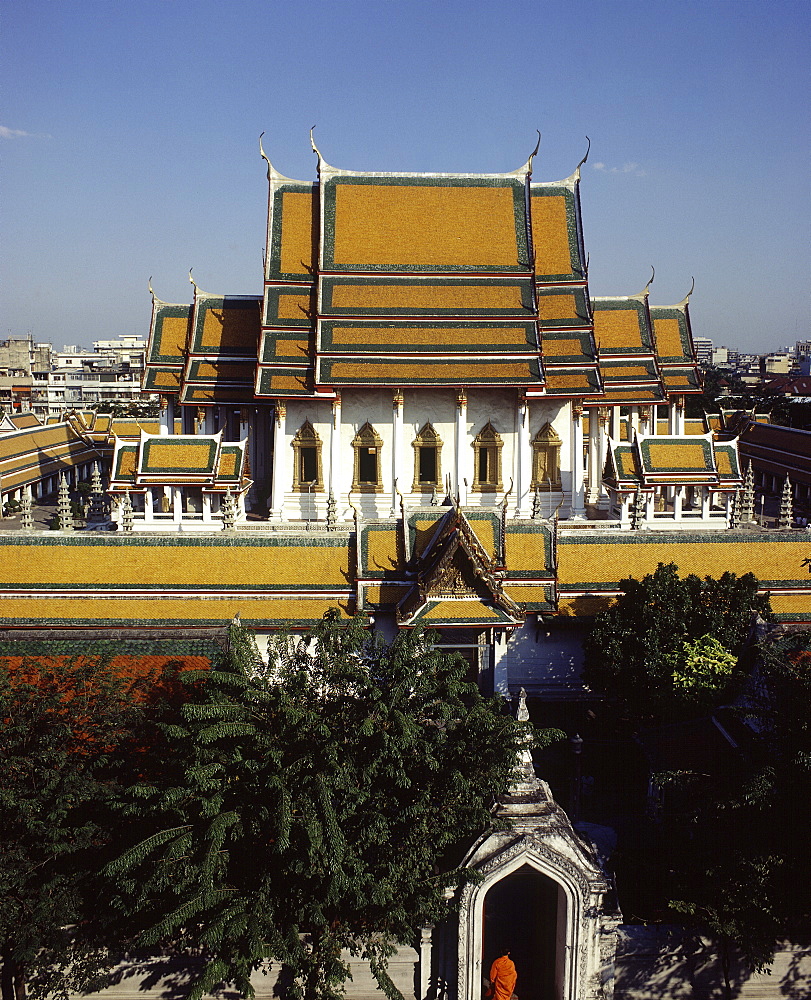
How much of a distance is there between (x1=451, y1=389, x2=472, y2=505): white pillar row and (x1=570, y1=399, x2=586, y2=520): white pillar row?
3.55m

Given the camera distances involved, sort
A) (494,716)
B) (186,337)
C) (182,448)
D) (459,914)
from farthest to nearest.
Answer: (186,337), (182,448), (494,716), (459,914)

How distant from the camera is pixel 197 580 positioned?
21219 mm

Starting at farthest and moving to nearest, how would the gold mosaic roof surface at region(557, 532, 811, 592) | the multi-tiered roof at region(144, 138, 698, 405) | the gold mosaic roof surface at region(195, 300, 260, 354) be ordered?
the gold mosaic roof surface at region(195, 300, 260, 354), the multi-tiered roof at region(144, 138, 698, 405), the gold mosaic roof surface at region(557, 532, 811, 592)

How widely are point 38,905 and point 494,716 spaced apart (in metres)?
5.88

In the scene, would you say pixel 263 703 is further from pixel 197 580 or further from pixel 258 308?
pixel 258 308

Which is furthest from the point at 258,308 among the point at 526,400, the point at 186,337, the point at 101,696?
the point at 101,696

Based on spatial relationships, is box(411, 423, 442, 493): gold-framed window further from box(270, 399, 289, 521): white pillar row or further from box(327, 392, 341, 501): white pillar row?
box(270, 399, 289, 521): white pillar row

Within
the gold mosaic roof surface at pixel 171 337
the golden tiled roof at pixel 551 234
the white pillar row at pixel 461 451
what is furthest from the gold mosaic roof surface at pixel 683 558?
the gold mosaic roof surface at pixel 171 337

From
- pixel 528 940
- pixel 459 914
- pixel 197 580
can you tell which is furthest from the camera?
pixel 197 580

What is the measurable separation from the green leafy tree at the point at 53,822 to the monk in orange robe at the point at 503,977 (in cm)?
487

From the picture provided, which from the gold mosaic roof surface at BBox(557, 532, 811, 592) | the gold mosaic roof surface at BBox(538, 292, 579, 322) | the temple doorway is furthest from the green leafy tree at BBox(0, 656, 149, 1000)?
the gold mosaic roof surface at BBox(538, 292, 579, 322)

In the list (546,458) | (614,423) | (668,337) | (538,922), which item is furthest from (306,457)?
(538,922)

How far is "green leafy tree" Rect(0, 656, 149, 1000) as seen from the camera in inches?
425

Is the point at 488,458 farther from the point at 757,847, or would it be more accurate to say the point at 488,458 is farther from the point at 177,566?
the point at 757,847
